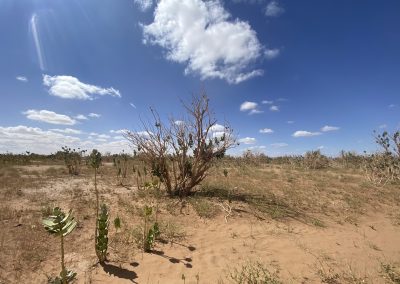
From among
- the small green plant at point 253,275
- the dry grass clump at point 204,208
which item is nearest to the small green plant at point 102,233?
the small green plant at point 253,275

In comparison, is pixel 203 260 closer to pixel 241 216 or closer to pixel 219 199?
pixel 241 216

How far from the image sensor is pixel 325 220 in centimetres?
873

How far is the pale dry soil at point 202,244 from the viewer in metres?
4.93

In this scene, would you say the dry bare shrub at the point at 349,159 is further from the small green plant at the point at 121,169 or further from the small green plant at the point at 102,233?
the small green plant at the point at 102,233

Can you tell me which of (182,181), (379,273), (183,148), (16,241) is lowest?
(379,273)

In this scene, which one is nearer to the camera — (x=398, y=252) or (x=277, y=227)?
(x=398, y=252)

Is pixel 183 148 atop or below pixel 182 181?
atop

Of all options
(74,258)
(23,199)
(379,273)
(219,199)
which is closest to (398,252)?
(379,273)

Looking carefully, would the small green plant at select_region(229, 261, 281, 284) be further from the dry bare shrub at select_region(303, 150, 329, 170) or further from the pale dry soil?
the dry bare shrub at select_region(303, 150, 329, 170)

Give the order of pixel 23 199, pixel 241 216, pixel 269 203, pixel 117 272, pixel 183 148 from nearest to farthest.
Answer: pixel 117 272, pixel 241 216, pixel 23 199, pixel 269 203, pixel 183 148

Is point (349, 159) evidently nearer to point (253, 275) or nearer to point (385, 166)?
point (385, 166)

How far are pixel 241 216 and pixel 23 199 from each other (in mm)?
6917

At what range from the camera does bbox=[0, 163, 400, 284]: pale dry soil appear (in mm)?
4934

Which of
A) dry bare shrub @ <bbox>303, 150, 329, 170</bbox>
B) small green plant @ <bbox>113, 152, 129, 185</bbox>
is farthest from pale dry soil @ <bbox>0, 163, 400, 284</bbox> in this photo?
dry bare shrub @ <bbox>303, 150, 329, 170</bbox>
